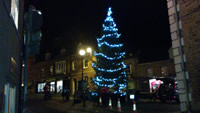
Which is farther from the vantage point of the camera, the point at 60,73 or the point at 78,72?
the point at 60,73

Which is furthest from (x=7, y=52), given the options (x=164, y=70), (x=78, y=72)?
(x=78, y=72)

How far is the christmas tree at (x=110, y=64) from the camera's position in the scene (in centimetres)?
2688

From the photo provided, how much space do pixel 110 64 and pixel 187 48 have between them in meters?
17.4

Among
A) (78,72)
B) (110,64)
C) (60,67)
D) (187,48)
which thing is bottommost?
(187,48)

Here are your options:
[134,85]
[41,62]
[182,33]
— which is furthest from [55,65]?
[182,33]

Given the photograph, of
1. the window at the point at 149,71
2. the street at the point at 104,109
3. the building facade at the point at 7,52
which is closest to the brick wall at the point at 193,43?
the street at the point at 104,109

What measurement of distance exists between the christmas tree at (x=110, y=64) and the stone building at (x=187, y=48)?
16.1 metres

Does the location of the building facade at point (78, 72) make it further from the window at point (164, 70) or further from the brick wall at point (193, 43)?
the brick wall at point (193, 43)

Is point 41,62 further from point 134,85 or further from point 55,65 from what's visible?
point 134,85

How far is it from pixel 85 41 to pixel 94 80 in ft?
67.8

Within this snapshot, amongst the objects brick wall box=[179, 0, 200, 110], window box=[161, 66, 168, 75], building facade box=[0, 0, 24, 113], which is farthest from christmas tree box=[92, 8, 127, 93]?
building facade box=[0, 0, 24, 113]

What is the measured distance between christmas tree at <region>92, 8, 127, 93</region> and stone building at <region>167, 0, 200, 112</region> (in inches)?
633

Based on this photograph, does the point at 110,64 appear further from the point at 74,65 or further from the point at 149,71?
the point at 74,65

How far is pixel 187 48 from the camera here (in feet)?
34.1
